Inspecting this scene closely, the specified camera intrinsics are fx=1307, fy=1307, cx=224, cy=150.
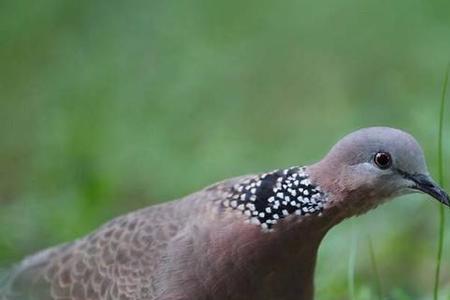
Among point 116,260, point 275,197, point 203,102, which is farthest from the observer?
point 203,102

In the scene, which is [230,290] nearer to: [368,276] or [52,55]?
[368,276]

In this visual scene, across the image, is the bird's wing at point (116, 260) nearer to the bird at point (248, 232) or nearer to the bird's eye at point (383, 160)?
the bird at point (248, 232)

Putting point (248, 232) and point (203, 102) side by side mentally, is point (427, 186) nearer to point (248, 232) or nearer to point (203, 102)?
point (248, 232)

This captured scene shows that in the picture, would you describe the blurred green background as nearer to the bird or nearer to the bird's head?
the bird

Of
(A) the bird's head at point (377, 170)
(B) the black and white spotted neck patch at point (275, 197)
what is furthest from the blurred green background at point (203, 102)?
(A) the bird's head at point (377, 170)

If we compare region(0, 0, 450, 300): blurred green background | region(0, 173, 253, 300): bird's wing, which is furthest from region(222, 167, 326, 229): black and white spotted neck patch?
region(0, 0, 450, 300): blurred green background

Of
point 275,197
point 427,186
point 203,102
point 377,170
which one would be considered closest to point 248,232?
point 275,197

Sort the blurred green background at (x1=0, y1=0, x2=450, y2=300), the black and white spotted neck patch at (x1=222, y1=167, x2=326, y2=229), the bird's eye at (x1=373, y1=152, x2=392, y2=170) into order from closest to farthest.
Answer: the bird's eye at (x1=373, y1=152, x2=392, y2=170)
the black and white spotted neck patch at (x1=222, y1=167, x2=326, y2=229)
the blurred green background at (x1=0, y1=0, x2=450, y2=300)
